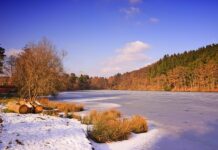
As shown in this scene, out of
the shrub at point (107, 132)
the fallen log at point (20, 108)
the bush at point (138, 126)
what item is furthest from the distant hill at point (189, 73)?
the shrub at point (107, 132)

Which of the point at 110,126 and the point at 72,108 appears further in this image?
the point at 72,108

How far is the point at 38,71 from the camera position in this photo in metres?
29.5

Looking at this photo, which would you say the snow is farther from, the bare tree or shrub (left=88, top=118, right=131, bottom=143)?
the bare tree

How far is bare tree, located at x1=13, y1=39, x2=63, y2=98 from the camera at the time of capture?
96.7 feet

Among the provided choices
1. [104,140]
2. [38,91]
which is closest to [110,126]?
[104,140]

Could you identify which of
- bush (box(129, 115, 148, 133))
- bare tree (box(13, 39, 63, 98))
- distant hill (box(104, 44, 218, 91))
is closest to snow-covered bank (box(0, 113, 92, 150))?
bush (box(129, 115, 148, 133))

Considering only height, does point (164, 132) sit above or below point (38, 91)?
A: below

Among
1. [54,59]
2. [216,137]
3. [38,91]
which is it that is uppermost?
[54,59]

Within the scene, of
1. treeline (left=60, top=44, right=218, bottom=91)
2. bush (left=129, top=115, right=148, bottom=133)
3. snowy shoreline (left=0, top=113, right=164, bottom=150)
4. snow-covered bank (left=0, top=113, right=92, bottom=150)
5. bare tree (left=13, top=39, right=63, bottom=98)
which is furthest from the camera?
treeline (left=60, top=44, right=218, bottom=91)

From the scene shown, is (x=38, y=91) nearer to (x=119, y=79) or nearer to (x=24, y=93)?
(x=24, y=93)

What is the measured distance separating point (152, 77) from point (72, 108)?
352 ft

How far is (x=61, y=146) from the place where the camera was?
8.59 meters

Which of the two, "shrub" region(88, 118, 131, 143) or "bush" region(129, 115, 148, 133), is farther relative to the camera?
"bush" region(129, 115, 148, 133)

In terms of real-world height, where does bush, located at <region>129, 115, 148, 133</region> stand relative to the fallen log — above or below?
below
